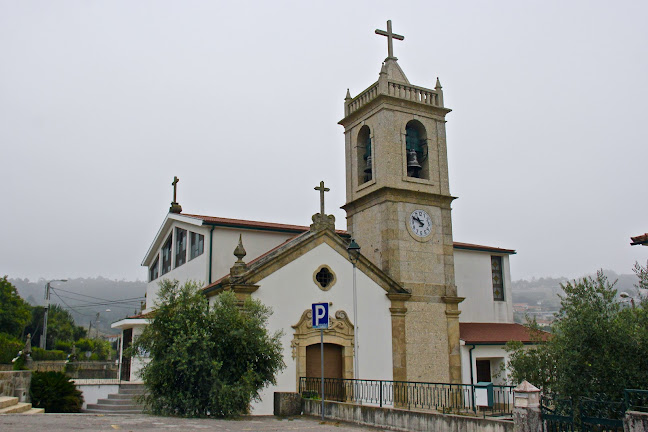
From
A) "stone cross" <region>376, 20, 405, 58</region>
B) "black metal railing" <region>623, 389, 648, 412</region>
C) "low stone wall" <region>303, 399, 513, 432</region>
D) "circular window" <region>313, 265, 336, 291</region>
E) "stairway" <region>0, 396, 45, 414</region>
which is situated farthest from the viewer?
"stone cross" <region>376, 20, 405, 58</region>

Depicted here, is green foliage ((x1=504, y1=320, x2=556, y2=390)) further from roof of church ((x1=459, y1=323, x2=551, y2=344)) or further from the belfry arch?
roof of church ((x1=459, y1=323, x2=551, y2=344))

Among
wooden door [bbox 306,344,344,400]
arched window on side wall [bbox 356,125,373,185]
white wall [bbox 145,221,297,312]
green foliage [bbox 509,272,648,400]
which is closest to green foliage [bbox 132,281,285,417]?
wooden door [bbox 306,344,344,400]

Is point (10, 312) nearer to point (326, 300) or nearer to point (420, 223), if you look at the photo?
point (326, 300)

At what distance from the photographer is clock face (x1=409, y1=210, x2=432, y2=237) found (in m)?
23.6

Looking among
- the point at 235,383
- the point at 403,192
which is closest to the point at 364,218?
the point at 403,192

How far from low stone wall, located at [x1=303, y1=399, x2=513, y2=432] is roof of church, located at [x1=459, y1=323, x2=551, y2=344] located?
10492 millimetres

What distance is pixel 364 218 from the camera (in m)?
24.4

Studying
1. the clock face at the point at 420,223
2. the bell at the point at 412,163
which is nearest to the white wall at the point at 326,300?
the clock face at the point at 420,223

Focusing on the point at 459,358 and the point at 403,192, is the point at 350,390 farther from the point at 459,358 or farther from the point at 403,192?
the point at 403,192

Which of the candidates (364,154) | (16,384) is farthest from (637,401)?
(16,384)

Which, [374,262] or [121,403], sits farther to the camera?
[374,262]

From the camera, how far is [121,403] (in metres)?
22.8

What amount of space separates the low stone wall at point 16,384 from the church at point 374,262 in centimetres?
452

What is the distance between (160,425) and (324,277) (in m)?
10.1
